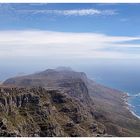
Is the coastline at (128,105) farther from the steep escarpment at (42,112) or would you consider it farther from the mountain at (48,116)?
the steep escarpment at (42,112)

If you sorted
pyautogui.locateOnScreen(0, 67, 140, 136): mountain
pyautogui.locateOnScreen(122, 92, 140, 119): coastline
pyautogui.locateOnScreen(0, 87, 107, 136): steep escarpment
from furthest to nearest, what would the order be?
1. pyautogui.locateOnScreen(122, 92, 140, 119): coastline
2. pyautogui.locateOnScreen(0, 87, 107, 136): steep escarpment
3. pyautogui.locateOnScreen(0, 67, 140, 136): mountain

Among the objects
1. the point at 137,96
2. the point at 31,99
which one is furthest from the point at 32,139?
the point at 137,96

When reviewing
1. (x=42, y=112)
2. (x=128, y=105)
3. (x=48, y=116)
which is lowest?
(x=128, y=105)

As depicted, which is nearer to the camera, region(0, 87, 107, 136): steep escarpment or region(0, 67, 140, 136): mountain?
region(0, 67, 140, 136): mountain

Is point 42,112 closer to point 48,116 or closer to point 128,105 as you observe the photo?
point 48,116

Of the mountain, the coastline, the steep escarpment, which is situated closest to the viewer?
the mountain

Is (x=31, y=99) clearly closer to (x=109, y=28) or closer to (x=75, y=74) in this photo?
(x=109, y=28)

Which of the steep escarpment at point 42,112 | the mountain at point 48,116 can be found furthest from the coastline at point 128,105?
the steep escarpment at point 42,112

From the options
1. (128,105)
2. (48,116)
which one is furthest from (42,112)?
(128,105)

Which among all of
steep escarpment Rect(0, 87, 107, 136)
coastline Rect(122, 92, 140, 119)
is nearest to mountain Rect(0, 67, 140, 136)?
steep escarpment Rect(0, 87, 107, 136)

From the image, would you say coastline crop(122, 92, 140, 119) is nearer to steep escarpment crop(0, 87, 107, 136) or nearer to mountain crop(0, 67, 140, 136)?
mountain crop(0, 67, 140, 136)

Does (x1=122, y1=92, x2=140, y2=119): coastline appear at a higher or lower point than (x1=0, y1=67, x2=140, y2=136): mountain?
lower
